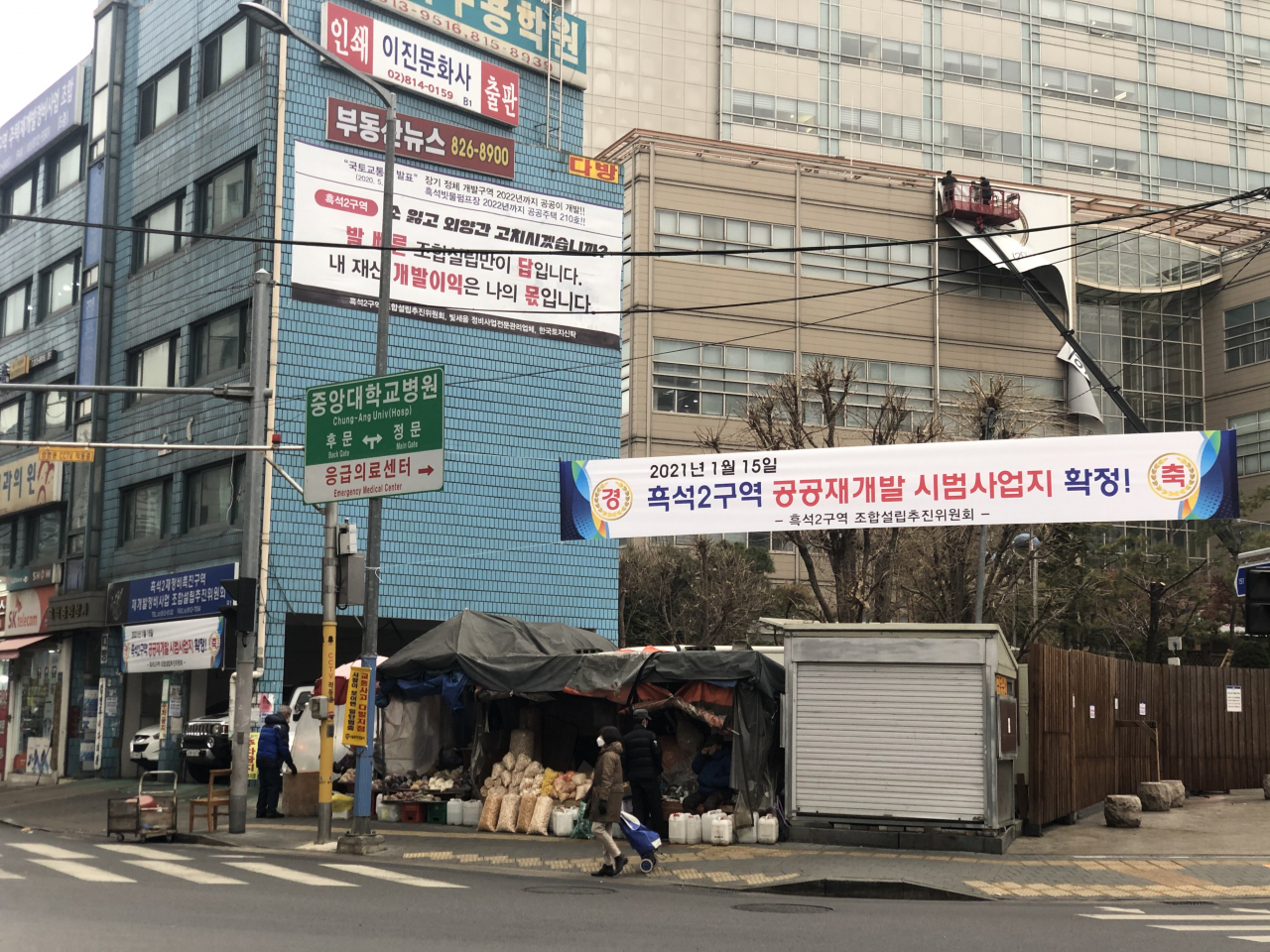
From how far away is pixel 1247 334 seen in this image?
72.4m

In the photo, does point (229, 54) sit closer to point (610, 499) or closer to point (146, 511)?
point (146, 511)

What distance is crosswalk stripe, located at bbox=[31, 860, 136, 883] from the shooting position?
14.2 meters

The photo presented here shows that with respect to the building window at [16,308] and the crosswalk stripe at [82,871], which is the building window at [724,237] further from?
the crosswalk stripe at [82,871]

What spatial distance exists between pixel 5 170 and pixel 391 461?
111ft

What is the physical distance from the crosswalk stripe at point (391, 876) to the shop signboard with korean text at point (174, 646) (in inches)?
586

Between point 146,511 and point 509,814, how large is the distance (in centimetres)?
1931

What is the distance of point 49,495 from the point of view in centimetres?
3988

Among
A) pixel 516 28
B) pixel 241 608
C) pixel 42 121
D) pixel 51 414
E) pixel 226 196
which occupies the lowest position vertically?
pixel 241 608

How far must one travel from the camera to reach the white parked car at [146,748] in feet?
108

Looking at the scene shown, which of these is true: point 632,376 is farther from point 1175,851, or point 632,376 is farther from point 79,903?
point 79,903

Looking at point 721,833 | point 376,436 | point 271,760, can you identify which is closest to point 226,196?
point 271,760

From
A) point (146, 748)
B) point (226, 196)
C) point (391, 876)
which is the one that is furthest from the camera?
point (226, 196)

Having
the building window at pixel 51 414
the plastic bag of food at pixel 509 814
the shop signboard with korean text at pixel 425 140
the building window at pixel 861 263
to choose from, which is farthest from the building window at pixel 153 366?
the building window at pixel 861 263

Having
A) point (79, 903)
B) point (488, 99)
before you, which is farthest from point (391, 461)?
point (488, 99)
